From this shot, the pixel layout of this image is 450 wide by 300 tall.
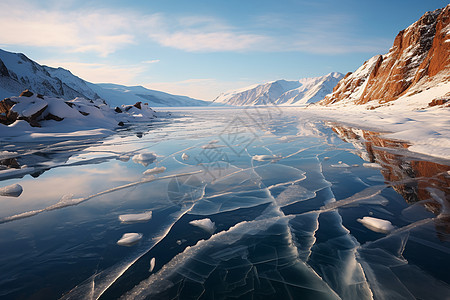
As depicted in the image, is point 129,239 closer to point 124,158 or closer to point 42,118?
point 124,158

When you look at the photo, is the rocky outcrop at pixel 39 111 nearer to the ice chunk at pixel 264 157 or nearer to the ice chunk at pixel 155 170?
the ice chunk at pixel 155 170

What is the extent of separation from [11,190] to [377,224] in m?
7.54

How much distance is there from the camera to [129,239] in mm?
3203

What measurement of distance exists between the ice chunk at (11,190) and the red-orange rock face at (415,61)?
40626mm

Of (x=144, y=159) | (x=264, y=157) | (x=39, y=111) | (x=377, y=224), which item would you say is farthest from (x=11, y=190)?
(x=39, y=111)

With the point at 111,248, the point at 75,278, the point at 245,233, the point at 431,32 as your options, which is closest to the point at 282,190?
the point at 245,233

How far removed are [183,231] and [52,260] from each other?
170 cm

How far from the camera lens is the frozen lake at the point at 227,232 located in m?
2.38

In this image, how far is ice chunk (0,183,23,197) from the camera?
4900 mm

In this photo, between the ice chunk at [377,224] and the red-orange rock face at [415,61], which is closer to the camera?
the ice chunk at [377,224]

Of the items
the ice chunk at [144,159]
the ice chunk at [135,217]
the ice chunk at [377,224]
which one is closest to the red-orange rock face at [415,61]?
the ice chunk at [377,224]

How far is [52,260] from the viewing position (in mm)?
2807

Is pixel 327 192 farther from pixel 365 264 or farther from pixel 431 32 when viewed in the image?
pixel 431 32

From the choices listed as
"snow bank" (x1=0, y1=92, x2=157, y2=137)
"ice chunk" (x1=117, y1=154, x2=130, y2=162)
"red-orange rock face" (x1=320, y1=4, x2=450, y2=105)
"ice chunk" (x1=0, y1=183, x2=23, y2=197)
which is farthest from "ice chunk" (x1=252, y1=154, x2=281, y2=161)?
"red-orange rock face" (x1=320, y1=4, x2=450, y2=105)
